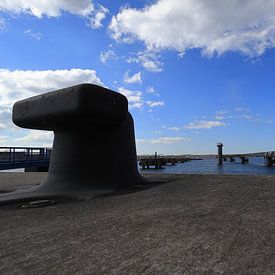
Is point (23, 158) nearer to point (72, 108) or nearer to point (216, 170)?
point (72, 108)

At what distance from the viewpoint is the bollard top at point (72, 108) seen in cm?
834

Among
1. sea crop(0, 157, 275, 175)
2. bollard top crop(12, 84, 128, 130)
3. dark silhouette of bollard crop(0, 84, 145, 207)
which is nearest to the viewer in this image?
bollard top crop(12, 84, 128, 130)

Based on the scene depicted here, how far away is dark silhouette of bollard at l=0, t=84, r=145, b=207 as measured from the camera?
28.5ft

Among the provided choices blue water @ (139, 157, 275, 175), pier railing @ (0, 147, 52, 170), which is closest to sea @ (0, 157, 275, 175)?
blue water @ (139, 157, 275, 175)

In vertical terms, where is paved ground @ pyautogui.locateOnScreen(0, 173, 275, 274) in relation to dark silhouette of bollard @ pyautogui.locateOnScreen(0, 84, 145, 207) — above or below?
below

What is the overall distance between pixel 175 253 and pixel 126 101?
20.4 feet

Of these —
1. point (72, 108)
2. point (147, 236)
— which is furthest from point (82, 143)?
point (147, 236)

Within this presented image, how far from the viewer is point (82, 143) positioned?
9.60 meters

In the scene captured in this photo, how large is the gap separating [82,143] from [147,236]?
18.1ft

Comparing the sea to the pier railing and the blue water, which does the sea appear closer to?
the blue water

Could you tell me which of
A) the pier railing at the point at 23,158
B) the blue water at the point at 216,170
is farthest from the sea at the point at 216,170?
the pier railing at the point at 23,158

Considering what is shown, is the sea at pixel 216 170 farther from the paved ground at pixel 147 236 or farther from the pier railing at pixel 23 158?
the paved ground at pixel 147 236

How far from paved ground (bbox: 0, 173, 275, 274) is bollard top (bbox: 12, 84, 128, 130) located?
2361 millimetres

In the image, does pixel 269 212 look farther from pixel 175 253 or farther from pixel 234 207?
pixel 175 253
